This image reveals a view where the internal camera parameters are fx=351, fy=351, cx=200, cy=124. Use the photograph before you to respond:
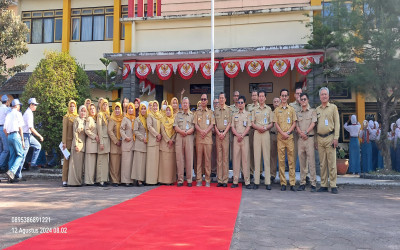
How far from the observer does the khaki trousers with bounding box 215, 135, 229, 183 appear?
24.5 ft

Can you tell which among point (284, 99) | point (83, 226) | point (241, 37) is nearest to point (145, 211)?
point (83, 226)

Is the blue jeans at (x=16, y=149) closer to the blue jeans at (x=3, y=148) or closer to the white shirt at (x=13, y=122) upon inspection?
the white shirt at (x=13, y=122)

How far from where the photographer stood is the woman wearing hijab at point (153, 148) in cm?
760

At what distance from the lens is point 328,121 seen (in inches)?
273

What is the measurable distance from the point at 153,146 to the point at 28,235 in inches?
163

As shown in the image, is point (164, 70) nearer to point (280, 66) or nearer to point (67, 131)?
point (280, 66)

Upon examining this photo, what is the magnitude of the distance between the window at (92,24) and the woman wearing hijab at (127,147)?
1065 cm

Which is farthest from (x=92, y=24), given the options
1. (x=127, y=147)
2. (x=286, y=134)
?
(x=286, y=134)

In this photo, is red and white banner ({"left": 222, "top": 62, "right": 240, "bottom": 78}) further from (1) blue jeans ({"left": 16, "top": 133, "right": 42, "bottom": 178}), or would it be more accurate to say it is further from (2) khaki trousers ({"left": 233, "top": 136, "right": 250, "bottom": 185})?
(1) blue jeans ({"left": 16, "top": 133, "right": 42, "bottom": 178})

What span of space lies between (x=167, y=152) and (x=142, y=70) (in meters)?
5.11

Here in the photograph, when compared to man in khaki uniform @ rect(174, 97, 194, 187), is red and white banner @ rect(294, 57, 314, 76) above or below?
above

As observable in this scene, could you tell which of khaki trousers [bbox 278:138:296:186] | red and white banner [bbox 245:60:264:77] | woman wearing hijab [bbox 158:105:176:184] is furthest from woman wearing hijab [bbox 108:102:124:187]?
red and white banner [bbox 245:60:264:77]

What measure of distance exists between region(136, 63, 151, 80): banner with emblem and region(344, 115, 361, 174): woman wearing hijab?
661cm

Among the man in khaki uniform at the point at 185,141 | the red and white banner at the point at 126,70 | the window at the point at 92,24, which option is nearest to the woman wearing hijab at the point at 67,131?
the man in khaki uniform at the point at 185,141
